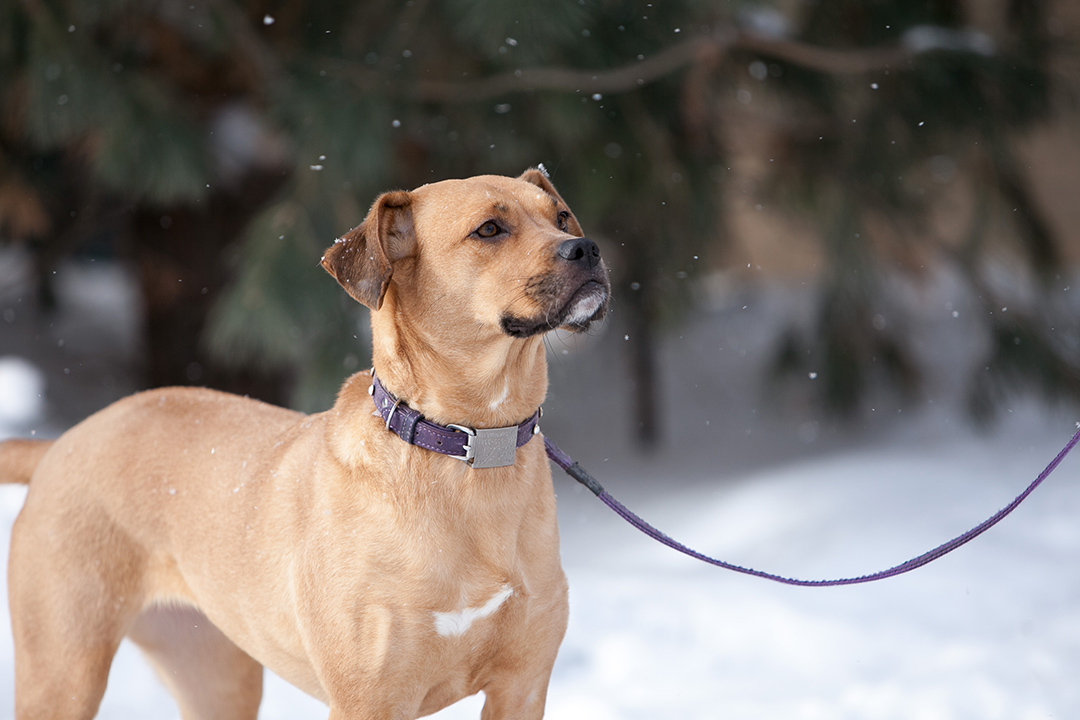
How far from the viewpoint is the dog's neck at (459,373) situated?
1.99m

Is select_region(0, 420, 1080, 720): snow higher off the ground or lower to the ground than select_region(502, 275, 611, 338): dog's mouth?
lower

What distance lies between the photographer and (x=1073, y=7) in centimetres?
644

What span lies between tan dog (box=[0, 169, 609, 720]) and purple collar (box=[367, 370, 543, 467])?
0.09ft

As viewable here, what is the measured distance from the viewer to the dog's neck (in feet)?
6.54

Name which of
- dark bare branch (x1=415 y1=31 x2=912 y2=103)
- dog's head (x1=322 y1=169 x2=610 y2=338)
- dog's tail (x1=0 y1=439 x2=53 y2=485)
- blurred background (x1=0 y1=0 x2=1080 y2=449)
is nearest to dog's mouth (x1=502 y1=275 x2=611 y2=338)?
dog's head (x1=322 y1=169 x2=610 y2=338)

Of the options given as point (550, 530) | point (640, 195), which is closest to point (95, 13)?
point (640, 195)

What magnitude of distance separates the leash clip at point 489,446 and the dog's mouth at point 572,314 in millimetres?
206

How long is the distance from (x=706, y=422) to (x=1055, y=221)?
12.3ft

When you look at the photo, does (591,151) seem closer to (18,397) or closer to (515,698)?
(515,698)

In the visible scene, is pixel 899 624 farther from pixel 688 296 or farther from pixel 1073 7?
pixel 1073 7

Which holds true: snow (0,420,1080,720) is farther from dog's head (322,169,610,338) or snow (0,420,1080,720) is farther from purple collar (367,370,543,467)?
dog's head (322,169,610,338)

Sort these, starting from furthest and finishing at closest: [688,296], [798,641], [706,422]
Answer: [706,422], [688,296], [798,641]

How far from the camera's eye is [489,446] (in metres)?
1.99

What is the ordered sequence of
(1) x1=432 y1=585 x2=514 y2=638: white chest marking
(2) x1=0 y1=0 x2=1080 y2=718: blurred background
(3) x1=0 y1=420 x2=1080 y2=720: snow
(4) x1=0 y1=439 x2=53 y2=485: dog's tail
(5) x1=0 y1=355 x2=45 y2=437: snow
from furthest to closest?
(5) x1=0 y1=355 x2=45 y2=437: snow < (2) x1=0 y1=0 x2=1080 y2=718: blurred background < (3) x1=0 y1=420 x2=1080 y2=720: snow < (4) x1=0 y1=439 x2=53 y2=485: dog's tail < (1) x1=432 y1=585 x2=514 y2=638: white chest marking
